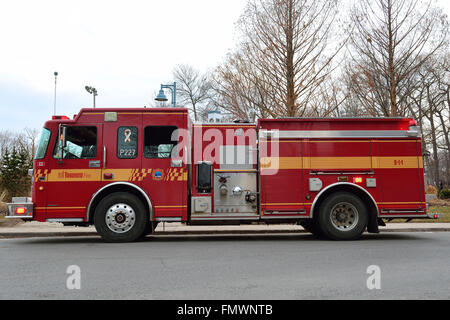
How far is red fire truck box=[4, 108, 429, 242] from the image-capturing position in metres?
8.98

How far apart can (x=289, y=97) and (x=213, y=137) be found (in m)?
6.22

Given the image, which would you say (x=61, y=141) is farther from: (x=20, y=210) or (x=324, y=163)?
(x=324, y=163)

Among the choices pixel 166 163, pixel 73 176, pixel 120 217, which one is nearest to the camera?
pixel 120 217

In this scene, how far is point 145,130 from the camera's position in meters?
9.23

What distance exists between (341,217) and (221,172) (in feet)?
9.72

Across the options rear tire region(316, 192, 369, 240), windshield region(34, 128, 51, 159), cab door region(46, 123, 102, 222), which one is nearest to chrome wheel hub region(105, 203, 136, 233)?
cab door region(46, 123, 102, 222)

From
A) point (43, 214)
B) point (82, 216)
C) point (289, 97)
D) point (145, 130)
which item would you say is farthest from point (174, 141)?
point (289, 97)

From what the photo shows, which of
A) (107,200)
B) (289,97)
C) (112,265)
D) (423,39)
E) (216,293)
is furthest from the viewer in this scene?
(423,39)

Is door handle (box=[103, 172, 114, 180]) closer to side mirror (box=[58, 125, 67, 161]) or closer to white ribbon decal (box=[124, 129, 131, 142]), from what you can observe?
white ribbon decal (box=[124, 129, 131, 142])

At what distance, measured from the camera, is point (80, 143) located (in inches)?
361

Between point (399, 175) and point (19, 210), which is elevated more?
point (399, 175)

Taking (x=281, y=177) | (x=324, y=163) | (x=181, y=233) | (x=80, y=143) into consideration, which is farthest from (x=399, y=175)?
(x=80, y=143)

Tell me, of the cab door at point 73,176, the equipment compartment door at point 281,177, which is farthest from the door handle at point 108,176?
the equipment compartment door at point 281,177

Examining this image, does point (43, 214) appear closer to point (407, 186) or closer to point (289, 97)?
point (407, 186)
